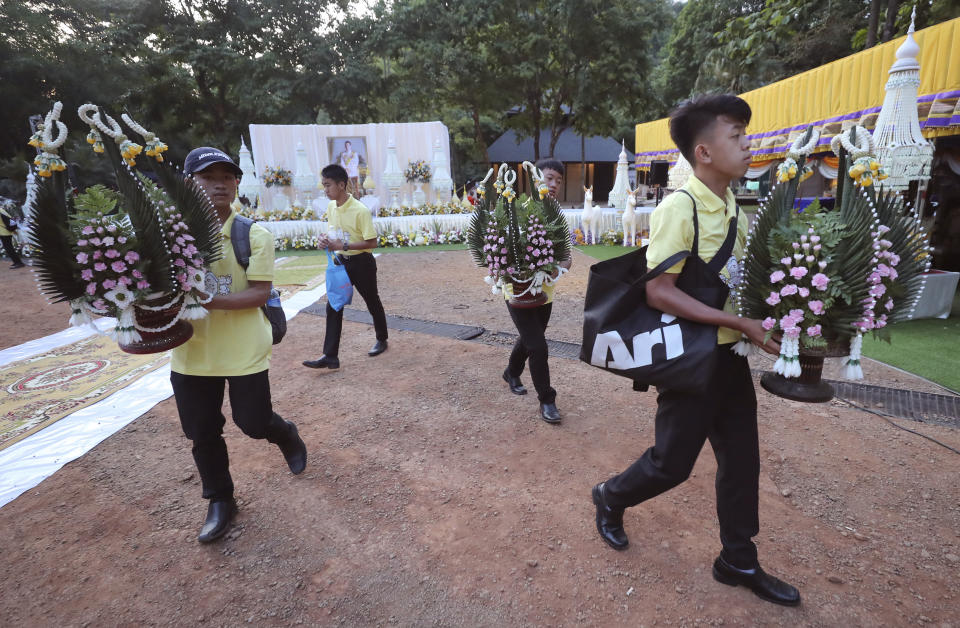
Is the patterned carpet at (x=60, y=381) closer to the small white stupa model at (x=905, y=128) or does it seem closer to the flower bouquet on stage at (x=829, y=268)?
the flower bouquet on stage at (x=829, y=268)

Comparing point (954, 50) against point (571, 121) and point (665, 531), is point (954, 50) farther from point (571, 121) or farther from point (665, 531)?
point (571, 121)

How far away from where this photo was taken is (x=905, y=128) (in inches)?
234

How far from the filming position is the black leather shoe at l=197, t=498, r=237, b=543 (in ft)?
8.41

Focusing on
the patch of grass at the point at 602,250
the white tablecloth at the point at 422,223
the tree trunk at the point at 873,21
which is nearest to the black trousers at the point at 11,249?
the white tablecloth at the point at 422,223

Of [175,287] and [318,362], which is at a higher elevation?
[175,287]

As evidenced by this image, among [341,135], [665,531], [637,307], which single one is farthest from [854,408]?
[341,135]

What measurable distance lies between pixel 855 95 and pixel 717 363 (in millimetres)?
8556

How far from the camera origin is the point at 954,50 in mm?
6328

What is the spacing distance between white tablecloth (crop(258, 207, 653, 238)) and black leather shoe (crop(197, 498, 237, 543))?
11.9 meters

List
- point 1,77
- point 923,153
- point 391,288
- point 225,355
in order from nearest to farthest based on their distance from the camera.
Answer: point 225,355 → point 923,153 → point 391,288 → point 1,77

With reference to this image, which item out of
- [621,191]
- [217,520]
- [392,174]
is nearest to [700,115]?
[217,520]

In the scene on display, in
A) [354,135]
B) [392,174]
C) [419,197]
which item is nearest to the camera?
[392,174]

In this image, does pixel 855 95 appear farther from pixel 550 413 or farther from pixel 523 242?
pixel 550 413

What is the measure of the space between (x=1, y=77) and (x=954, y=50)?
30.1 meters
